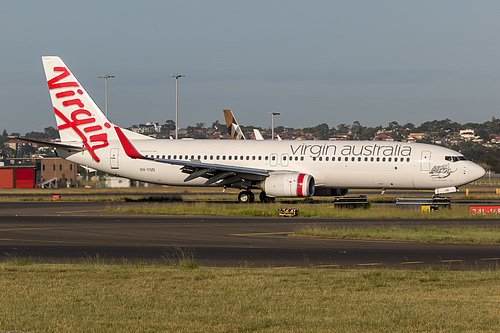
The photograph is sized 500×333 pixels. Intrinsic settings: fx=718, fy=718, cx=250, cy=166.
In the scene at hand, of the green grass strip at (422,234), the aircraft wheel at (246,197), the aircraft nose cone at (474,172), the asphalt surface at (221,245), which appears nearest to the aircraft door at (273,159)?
the aircraft wheel at (246,197)

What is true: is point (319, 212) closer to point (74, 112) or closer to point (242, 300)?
point (74, 112)

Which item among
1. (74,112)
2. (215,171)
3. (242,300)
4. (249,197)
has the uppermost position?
(74,112)

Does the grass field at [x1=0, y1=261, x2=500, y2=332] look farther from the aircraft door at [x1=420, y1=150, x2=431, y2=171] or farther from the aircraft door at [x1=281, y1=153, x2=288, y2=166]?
the aircraft door at [x1=281, y1=153, x2=288, y2=166]

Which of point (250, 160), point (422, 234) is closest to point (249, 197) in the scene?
point (250, 160)

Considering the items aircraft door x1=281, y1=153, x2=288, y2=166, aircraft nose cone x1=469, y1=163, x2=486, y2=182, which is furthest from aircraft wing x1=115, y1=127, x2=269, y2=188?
aircraft nose cone x1=469, y1=163, x2=486, y2=182

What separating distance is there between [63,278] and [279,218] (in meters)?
20.7

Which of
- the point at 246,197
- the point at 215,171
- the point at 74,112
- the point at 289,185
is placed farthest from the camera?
the point at 74,112

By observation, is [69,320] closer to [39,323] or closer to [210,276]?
A: [39,323]

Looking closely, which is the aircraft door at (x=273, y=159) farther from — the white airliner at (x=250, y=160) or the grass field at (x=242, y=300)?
the grass field at (x=242, y=300)

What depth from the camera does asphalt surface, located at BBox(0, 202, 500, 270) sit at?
63.1 ft

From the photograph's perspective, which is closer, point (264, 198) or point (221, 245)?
point (221, 245)

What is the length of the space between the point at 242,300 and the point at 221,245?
10.4m

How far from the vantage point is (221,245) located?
2325 cm

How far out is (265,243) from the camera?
23766 mm
